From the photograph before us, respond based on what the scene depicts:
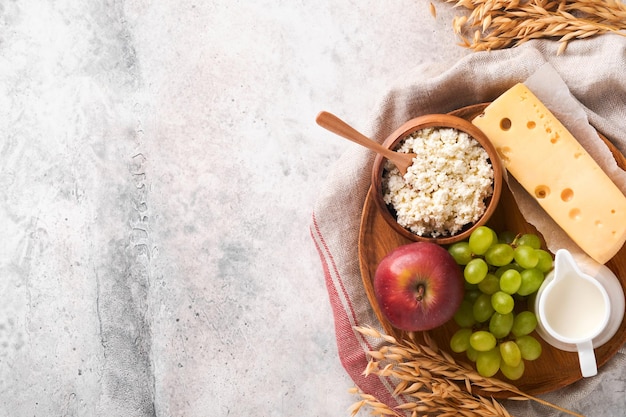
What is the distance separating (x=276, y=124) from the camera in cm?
164

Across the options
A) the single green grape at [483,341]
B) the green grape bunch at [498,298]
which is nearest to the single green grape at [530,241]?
the green grape bunch at [498,298]

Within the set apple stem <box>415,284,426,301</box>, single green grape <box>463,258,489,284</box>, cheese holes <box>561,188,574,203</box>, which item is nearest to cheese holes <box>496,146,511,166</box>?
cheese holes <box>561,188,574,203</box>

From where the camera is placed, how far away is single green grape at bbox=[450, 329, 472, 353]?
4.36 feet

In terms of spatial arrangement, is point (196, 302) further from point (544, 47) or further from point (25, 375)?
point (544, 47)

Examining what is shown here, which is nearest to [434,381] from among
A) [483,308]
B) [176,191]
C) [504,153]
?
[483,308]

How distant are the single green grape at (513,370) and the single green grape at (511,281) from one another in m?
0.17

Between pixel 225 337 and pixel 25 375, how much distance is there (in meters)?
0.60

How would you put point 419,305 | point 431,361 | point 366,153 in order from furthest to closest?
point 366,153
point 431,361
point 419,305

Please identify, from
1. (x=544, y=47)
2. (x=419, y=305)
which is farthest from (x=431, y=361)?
(x=544, y=47)

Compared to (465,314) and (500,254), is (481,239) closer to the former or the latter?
(500,254)

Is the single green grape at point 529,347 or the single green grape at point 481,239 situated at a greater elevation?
the single green grape at point 481,239

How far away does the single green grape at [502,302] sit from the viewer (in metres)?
1.26

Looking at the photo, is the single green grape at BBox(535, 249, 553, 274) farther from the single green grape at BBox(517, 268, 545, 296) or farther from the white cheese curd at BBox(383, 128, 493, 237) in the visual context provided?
the white cheese curd at BBox(383, 128, 493, 237)

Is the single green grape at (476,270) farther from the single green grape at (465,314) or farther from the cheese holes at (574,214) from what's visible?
the cheese holes at (574,214)
